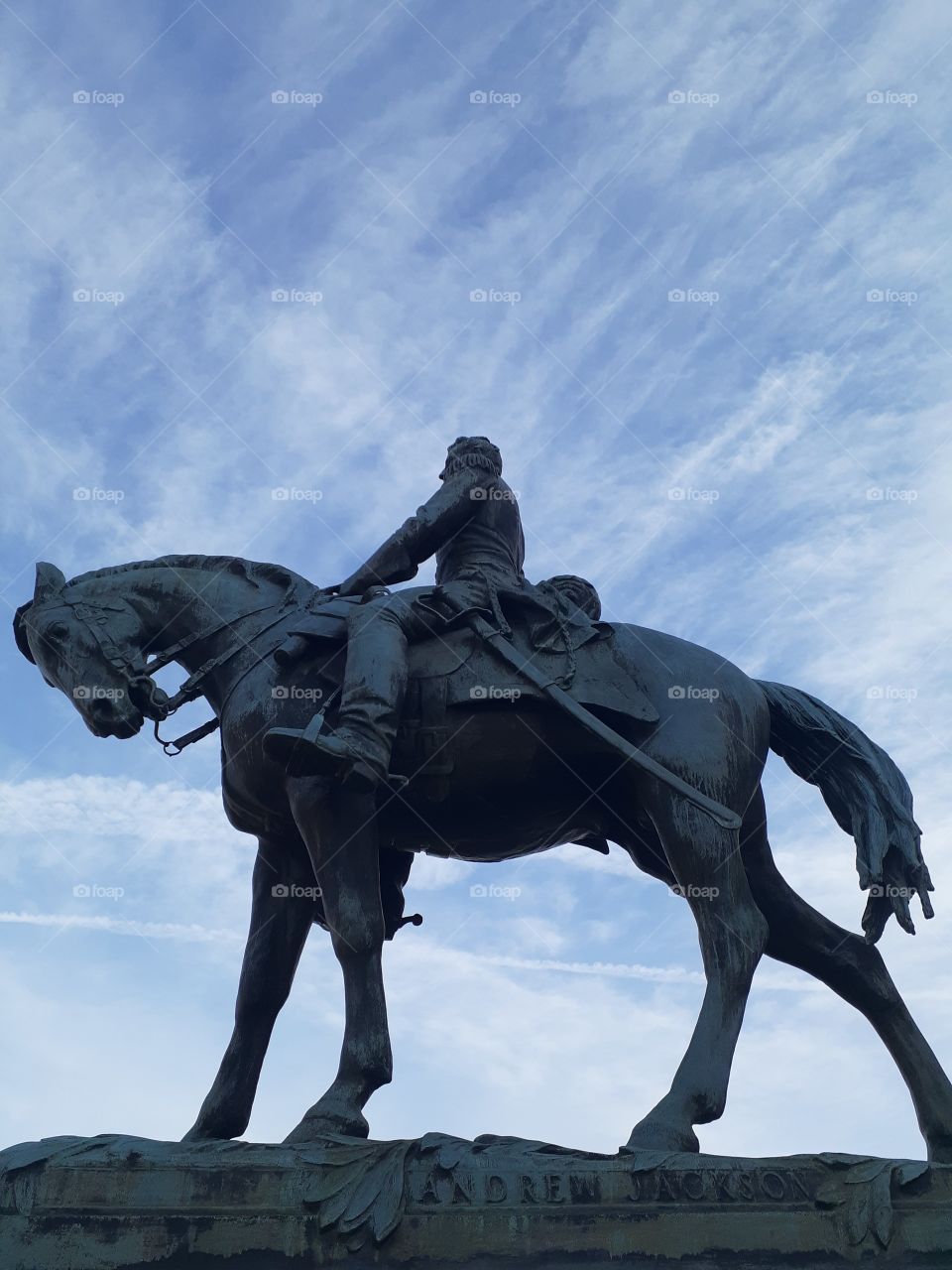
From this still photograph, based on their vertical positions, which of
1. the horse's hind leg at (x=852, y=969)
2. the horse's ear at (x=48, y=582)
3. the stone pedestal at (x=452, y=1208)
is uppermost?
the horse's ear at (x=48, y=582)

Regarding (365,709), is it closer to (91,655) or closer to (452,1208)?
(91,655)

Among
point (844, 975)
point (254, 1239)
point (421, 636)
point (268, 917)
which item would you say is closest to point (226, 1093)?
point (268, 917)

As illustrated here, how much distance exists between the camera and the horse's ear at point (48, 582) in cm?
1012

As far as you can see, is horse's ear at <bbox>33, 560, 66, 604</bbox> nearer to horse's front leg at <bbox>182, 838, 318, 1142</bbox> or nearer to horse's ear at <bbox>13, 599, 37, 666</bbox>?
horse's ear at <bbox>13, 599, 37, 666</bbox>

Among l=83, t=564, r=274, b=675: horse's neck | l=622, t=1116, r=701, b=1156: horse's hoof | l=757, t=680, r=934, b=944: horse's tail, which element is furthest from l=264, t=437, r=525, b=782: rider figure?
l=622, t=1116, r=701, b=1156: horse's hoof

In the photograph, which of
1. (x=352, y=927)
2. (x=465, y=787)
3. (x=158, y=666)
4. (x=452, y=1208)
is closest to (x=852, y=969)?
(x=465, y=787)

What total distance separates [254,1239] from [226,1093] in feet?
6.24

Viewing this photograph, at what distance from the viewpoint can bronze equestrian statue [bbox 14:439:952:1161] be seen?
29.6 feet

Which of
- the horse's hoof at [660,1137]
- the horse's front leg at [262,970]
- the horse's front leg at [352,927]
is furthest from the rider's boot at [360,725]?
the horse's hoof at [660,1137]

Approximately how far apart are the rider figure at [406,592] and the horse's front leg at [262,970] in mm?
1281

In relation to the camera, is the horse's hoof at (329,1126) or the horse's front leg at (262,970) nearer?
the horse's hoof at (329,1126)

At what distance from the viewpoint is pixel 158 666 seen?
9867 mm

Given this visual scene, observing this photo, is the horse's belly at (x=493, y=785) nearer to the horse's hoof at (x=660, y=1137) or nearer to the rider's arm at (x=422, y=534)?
the rider's arm at (x=422, y=534)

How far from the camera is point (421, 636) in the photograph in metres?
9.73
